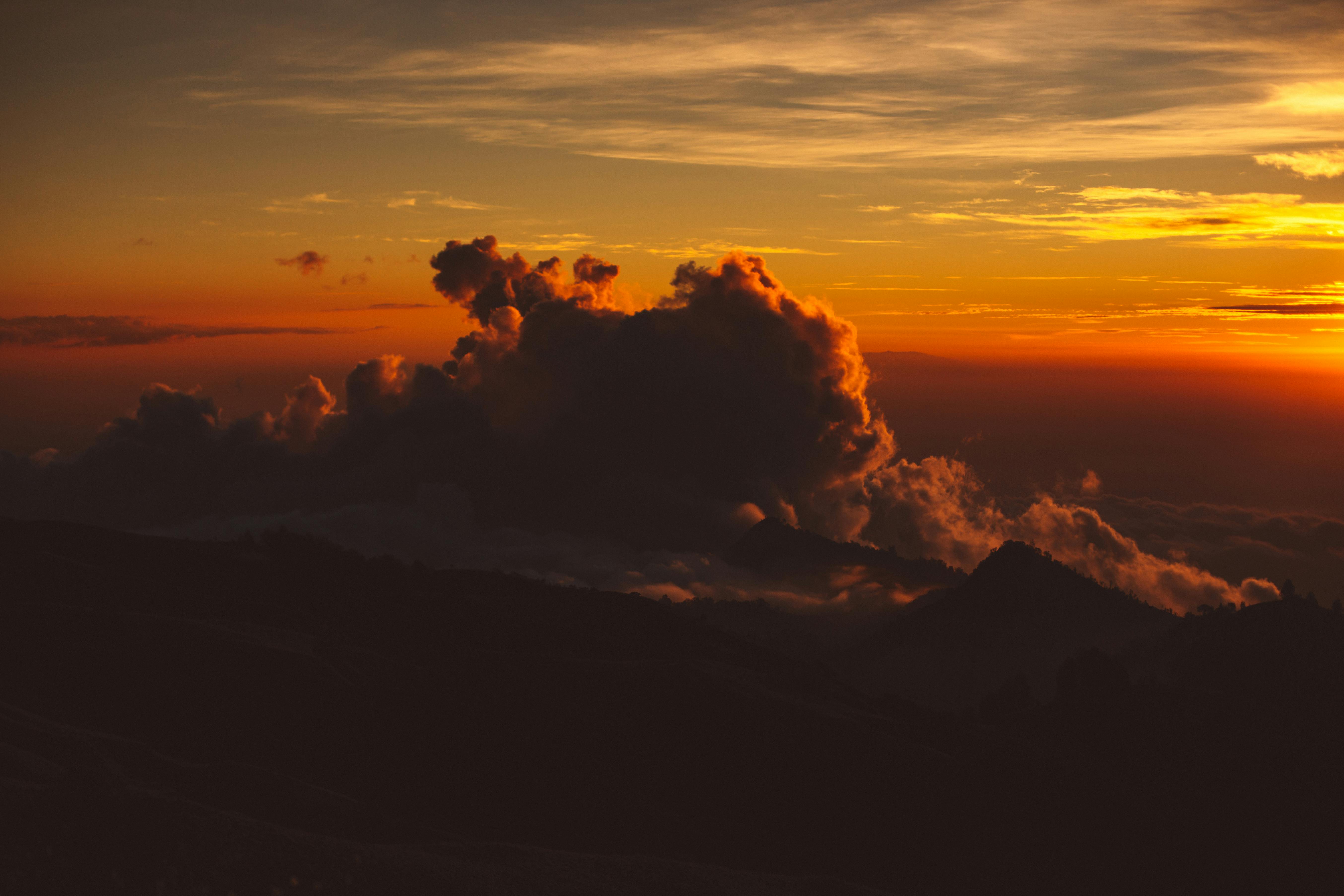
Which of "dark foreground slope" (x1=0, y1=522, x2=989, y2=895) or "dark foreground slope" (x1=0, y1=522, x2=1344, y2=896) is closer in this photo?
"dark foreground slope" (x1=0, y1=522, x2=989, y2=895)

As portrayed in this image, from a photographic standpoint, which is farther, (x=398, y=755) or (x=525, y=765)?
(x=525, y=765)

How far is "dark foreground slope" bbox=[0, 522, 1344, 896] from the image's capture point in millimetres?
42719

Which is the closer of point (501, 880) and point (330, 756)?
A: point (501, 880)

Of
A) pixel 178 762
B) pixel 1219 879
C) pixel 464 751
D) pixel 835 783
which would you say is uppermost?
pixel 178 762

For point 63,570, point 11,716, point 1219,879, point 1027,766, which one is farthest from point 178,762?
point 1219,879

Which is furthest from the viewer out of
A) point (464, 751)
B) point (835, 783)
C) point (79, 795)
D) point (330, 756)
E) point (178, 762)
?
point (835, 783)

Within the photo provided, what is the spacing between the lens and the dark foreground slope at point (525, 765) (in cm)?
4272

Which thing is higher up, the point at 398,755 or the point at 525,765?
the point at 398,755

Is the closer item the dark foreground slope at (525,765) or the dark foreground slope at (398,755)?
the dark foreground slope at (398,755)

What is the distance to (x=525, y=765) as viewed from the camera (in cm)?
8231

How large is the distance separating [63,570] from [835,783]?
82.2m

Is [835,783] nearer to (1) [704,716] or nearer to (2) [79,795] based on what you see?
(1) [704,716]

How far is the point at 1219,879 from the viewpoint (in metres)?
85.5

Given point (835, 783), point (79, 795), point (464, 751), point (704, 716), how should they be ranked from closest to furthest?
point (79, 795) → point (464, 751) → point (835, 783) → point (704, 716)
